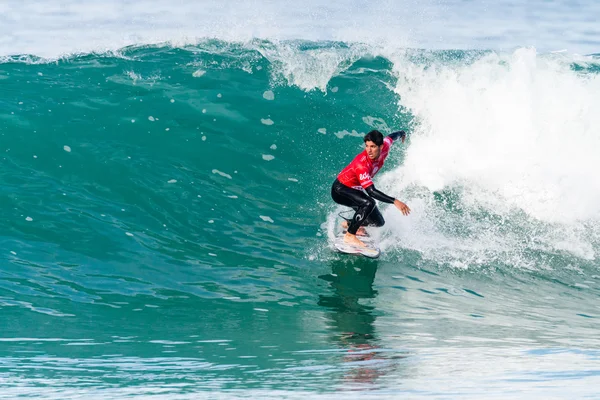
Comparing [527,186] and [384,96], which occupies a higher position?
[384,96]

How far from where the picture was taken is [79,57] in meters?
14.5

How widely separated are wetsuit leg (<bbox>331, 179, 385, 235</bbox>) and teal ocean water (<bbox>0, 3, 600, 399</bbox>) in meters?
0.49

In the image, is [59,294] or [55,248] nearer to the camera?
[59,294]

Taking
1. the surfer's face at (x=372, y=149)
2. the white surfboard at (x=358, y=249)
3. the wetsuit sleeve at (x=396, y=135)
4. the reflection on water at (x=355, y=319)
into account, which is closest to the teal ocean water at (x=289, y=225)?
the reflection on water at (x=355, y=319)

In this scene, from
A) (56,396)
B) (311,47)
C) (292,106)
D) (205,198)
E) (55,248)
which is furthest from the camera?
(311,47)

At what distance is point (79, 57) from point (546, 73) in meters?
9.06

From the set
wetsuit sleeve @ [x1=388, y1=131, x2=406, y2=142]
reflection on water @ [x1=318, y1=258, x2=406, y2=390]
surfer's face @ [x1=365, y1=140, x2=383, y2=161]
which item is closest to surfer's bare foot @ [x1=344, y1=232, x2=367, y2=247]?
reflection on water @ [x1=318, y1=258, x2=406, y2=390]

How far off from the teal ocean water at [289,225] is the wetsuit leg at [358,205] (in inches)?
19.2

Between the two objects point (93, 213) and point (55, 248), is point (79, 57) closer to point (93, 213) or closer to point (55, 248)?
point (93, 213)

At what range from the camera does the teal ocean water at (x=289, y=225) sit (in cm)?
550

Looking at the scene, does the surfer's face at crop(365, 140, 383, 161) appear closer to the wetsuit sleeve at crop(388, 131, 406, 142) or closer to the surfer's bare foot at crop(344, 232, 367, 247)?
the wetsuit sleeve at crop(388, 131, 406, 142)

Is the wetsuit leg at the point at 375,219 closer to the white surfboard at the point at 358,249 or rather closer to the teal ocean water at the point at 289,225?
the white surfboard at the point at 358,249

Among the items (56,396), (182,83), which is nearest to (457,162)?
(182,83)

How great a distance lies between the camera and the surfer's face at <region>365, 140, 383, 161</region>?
889 cm
